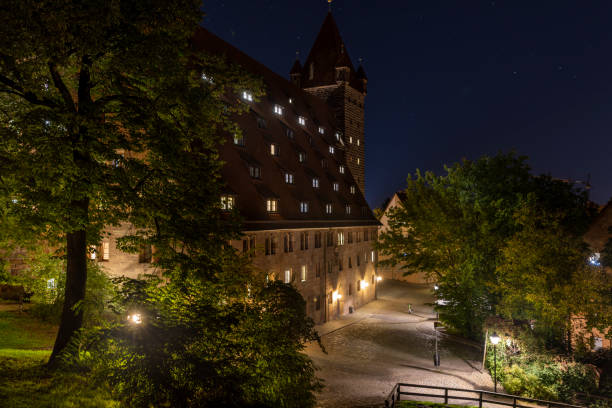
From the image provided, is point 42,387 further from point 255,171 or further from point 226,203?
point 255,171

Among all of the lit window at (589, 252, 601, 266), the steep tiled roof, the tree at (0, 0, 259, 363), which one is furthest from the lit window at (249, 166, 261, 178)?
the lit window at (589, 252, 601, 266)

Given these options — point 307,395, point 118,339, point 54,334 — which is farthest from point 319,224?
point 118,339

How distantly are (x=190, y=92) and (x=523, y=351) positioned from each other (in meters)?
23.3

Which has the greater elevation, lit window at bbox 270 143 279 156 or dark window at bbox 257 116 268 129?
dark window at bbox 257 116 268 129

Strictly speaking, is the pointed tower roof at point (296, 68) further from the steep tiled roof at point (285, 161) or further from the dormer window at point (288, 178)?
the dormer window at point (288, 178)

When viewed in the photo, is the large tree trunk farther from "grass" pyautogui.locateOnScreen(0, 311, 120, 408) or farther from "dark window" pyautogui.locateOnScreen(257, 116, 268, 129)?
"dark window" pyautogui.locateOnScreen(257, 116, 268, 129)

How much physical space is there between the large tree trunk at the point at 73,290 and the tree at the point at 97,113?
30mm

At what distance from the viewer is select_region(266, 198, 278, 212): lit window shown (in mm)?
30792

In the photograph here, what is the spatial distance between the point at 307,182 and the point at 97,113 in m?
28.1

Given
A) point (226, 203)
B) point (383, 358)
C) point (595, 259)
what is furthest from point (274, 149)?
point (595, 259)

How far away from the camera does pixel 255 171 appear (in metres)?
31.2

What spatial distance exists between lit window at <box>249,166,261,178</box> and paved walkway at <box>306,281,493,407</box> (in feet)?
43.5

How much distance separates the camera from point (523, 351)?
23969mm

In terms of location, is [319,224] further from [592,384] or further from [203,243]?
[203,243]
